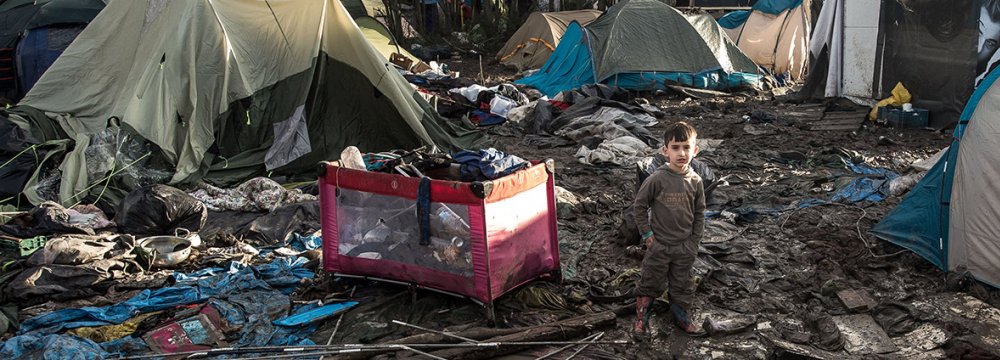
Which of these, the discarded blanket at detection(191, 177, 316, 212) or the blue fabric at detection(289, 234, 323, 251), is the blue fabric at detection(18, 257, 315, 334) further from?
the discarded blanket at detection(191, 177, 316, 212)

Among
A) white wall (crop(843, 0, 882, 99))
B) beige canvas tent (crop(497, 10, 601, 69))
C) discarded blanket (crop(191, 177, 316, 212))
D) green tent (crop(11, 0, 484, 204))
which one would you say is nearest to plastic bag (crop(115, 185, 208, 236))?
discarded blanket (crop(191, 177, 316, 212))

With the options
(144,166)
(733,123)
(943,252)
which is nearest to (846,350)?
(943,252)

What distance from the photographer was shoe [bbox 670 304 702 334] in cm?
544

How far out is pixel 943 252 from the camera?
636cm

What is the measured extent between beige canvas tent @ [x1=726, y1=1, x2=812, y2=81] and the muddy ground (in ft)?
29.3

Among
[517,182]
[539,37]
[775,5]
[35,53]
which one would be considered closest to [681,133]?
[517,182]

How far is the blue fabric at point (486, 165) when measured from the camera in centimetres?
557

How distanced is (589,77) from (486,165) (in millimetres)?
10701

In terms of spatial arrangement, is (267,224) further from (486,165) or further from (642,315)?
(642,315)

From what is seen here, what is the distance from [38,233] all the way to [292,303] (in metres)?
3.05

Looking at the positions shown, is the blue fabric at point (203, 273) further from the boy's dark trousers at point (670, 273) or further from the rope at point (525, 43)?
the rope at point (525, 43)

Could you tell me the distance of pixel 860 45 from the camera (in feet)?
46.4

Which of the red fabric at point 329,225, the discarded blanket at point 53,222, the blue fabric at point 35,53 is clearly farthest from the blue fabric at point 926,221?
the blue fabric at point 35,53

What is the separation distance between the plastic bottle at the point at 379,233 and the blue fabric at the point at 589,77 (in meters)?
10.2
